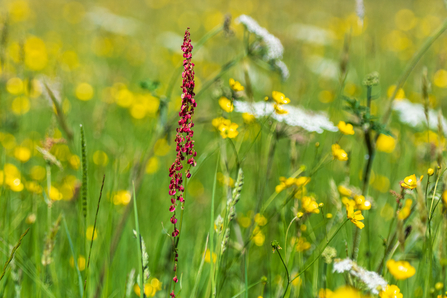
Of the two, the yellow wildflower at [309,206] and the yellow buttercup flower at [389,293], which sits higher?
the yellow wildflower at [309,206]

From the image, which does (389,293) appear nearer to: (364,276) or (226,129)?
(364,276)

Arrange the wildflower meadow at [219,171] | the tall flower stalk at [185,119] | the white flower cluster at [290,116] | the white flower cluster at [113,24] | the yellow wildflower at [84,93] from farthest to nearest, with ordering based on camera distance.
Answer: the white flower cluster at [113,24] → the yellow wildflower at [84,93] → the white flower cluster at [290,116] → the wildflower meadow at [219,171] → the tall flower stalk at [185,119]

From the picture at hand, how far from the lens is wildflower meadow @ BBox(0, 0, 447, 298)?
1.03 metres

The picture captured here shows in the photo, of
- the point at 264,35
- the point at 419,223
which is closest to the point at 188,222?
the point at 264,35

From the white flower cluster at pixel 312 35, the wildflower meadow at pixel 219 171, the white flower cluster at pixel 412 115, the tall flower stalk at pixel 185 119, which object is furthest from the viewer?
the white flower cluster at pixel 312 35

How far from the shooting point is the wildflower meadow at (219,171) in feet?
3.38

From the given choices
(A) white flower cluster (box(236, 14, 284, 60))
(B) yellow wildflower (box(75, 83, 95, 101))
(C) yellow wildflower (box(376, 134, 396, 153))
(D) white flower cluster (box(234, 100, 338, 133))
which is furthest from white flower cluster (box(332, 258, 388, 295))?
(B) yellow wildflower (box(75, 83, 95, 101))

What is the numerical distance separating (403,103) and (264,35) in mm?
1914

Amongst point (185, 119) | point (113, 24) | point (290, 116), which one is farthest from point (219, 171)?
point (113, 24)

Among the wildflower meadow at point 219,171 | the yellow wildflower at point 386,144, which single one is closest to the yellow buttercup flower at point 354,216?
the wildflower meadow at point 219,171

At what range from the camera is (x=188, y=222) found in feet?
6.63

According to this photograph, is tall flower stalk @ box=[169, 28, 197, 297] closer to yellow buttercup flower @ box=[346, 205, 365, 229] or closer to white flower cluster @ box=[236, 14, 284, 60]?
yellow buttercup flower @ box=[346, 205, 365, 229]

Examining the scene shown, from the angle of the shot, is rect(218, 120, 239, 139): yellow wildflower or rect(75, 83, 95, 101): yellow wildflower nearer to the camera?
rect(218, 120, 239, 139): yellow wildflower

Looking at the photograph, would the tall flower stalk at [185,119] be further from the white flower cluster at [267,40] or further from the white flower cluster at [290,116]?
the white flower cluster at [267,40]
